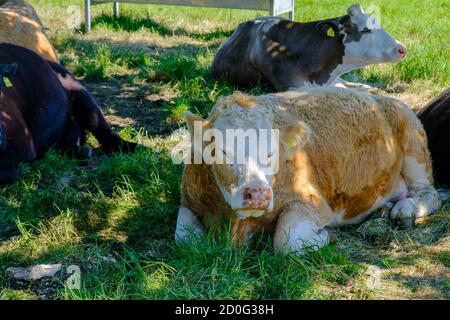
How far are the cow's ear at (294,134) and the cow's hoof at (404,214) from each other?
1144mm

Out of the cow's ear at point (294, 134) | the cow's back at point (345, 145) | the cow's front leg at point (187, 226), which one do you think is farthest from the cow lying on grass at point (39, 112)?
the cow's ear at point (294, 134)

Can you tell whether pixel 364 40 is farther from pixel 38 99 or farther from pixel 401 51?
pixel 38 99

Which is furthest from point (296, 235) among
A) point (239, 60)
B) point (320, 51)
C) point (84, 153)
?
point (239, 60)

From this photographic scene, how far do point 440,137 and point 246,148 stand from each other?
8.95 ft

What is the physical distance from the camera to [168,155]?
739 centimetres

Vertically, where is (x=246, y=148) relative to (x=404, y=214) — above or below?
above

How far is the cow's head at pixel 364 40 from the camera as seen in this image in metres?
9.80

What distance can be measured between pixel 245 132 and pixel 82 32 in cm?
970

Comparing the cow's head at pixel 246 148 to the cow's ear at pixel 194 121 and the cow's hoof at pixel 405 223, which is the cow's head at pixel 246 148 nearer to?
the cow's ear at pixel 194 121

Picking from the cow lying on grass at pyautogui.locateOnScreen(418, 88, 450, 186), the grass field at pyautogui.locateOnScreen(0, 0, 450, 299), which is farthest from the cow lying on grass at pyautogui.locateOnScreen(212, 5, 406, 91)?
the cow lying on grass at pyautogui.locateOnScreen(418, 88, 450, 186)

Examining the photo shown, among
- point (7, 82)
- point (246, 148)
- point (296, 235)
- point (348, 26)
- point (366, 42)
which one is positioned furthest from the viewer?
point (348, 26)

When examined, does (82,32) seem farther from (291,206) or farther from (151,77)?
(291,206)

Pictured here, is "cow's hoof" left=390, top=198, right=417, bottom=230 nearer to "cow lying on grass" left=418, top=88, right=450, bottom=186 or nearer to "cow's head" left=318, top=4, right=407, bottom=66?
"cow lying on grass" left=418, top=88, right=450, bottom=186

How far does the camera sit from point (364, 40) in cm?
987
